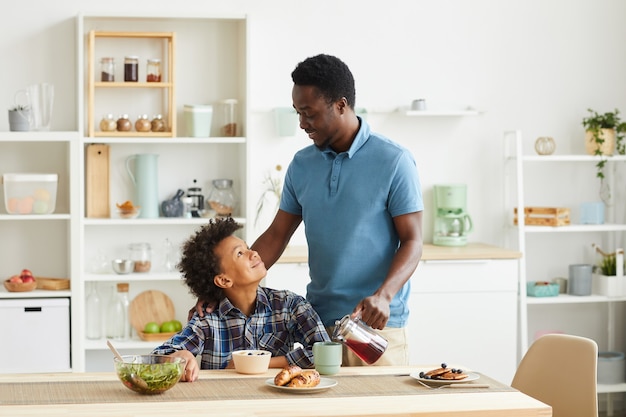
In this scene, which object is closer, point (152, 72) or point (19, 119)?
point (19, 119)

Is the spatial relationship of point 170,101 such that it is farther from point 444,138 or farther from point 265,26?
point 444,138

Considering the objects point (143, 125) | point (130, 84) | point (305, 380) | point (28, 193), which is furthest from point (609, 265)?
point (305, 380)

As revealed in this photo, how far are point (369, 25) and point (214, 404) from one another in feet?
10.1

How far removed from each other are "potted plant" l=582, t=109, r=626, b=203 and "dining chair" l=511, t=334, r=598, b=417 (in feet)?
7.17

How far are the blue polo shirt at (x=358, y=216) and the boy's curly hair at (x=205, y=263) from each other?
301 mm

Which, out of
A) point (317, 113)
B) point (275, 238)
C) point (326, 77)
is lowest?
point (275, 238)

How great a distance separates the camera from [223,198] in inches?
181

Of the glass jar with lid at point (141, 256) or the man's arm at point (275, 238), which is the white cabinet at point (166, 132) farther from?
the man's arm at point (275, 238)

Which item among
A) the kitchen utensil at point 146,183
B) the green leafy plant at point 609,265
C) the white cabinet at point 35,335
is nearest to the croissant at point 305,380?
the white cabinet at point 35,335

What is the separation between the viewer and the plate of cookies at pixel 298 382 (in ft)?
7.17

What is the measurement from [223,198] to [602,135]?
1.94m

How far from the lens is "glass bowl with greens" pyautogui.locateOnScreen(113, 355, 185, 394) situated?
2.12m

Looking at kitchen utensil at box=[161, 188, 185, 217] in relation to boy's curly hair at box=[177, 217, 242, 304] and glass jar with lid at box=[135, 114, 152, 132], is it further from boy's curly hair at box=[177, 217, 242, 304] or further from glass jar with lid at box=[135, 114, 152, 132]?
boy's curly hair at box=[177, 217, 242, 304]

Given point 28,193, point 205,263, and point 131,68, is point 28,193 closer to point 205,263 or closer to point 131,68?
point 131,68
